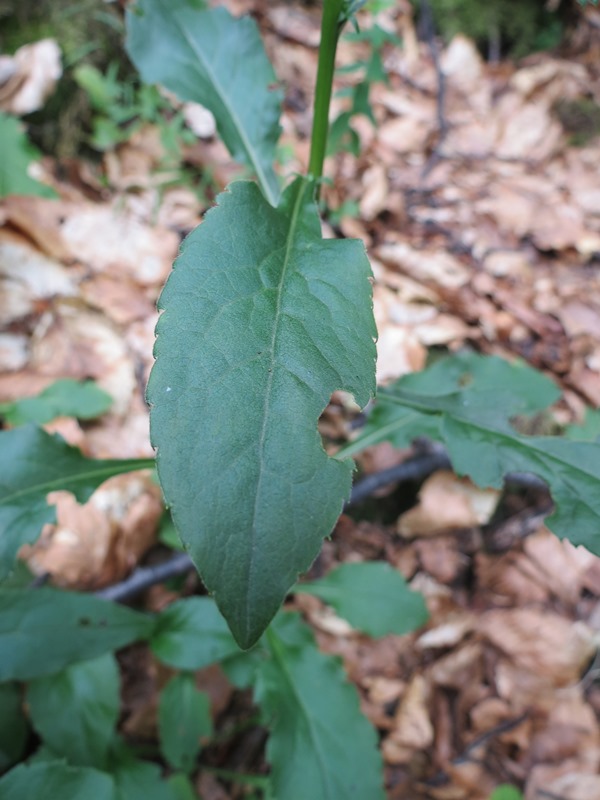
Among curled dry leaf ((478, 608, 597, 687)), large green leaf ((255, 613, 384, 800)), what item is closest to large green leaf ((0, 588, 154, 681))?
large green leaf ((255, 613, 384, 800))

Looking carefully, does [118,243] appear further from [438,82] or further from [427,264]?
[438,82]

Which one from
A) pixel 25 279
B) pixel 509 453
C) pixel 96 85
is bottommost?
pixel 25 279

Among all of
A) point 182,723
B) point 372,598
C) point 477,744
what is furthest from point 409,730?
point 182,723

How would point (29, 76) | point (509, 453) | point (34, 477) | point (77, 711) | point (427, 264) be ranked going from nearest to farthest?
point (509, 453) < point (34, 477) < point (77, 711) < point (29, 76) < point (427, 264)

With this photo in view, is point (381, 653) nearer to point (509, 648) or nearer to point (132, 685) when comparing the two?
point (509, 648)

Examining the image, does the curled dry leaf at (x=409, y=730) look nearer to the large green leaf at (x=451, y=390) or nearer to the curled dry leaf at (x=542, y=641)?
the curled dry leaf at (x=542, y=641)

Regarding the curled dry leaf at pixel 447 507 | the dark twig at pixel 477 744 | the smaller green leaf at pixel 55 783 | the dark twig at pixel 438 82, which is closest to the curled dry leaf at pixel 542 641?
the dark twig at pixel 477 744

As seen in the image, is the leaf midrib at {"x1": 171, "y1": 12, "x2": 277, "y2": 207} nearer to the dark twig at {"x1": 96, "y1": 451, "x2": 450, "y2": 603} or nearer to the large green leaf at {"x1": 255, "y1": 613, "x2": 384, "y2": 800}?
the dark twig at {"x1": 96, "y1": 451, "x2": 450, "y2": 603}
